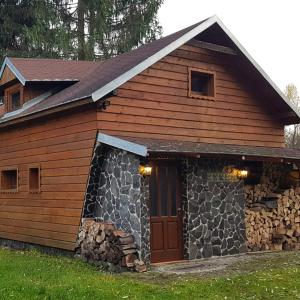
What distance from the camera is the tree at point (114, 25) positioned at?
27.1 meters

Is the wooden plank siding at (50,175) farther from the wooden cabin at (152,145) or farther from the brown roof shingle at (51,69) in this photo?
the brown roof shingle at (51,69)

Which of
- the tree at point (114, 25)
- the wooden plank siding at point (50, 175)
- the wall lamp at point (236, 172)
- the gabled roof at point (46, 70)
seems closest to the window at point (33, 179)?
the wooden plank siding at point (50, 175)

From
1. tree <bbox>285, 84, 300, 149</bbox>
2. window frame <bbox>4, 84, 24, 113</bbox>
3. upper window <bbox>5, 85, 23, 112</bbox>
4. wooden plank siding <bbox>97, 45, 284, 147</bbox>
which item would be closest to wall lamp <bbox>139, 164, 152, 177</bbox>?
wooden plank siding <bbox>97, 45, 284, 147</bbox>

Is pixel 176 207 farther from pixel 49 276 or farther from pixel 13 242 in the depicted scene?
pixel 13 242

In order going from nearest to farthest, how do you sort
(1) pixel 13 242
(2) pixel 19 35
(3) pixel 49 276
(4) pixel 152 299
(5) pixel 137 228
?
1. (4) pixel 152 299
2. (3) pixel 49 276
3. (5) pixel 137 228
4. (1) pixel 13 242
5. (2) pixel 19 35

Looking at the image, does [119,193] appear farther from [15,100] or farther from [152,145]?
[15,100]

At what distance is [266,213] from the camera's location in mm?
14133

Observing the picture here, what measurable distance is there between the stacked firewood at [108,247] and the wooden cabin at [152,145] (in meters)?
0.25

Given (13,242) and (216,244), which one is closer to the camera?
(216,244)

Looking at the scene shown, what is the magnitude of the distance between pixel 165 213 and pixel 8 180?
6.71m

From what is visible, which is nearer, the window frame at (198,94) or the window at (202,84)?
the window frame at (198,94)

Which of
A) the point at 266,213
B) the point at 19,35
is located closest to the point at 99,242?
the point at 266,213

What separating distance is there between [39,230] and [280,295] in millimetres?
7863

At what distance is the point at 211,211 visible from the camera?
1279cm
